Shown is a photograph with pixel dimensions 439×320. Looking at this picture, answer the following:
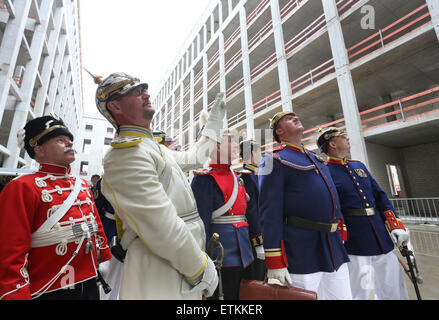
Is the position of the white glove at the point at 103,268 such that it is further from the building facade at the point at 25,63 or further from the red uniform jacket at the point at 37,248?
the building facade at the point at 25,63

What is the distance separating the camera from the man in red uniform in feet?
3.55


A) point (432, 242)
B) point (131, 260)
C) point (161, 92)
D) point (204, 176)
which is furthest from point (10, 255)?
point (161, 92)

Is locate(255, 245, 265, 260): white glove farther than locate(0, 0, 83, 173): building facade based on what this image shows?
No

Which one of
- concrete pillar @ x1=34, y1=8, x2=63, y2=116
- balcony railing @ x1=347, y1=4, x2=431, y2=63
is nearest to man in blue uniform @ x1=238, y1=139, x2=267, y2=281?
balcony railing @ x1=347, y1=4, x2=431, y2=63

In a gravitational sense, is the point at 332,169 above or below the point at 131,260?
above

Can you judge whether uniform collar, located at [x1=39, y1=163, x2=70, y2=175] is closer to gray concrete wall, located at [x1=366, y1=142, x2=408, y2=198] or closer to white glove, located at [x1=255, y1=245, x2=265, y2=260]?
white glove, located at [x1=255, y1=245, x2=265, y2=260]

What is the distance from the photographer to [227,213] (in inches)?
80.9

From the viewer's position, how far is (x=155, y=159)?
0.99m

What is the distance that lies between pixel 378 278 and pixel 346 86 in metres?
7.78

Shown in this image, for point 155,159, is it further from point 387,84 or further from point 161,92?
point 161,92

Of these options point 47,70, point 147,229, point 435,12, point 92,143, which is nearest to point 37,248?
point 147,229

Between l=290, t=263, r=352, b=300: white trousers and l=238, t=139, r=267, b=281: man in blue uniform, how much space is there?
67 cm

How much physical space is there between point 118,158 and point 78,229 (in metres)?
0.89

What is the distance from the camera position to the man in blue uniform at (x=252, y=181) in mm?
2370
